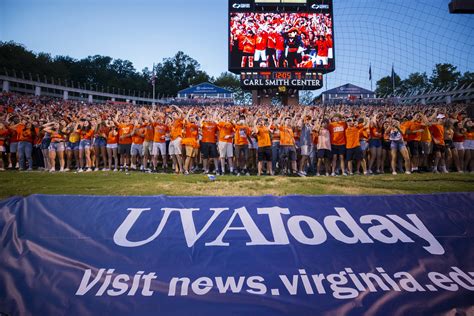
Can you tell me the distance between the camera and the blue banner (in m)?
2.20

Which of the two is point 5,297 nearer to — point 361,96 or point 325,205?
point 325,205

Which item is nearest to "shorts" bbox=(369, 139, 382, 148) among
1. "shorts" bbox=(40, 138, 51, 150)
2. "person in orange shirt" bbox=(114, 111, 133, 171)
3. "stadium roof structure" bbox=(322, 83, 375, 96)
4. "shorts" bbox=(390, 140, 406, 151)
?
"shorts" bbox=(390, 140, 406, 151)

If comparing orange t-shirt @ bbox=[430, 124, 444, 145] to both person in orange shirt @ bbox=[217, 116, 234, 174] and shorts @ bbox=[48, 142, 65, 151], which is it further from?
shorts @ bbox=[48, 142, 65, 151]

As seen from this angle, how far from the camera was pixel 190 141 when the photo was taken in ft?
30.1

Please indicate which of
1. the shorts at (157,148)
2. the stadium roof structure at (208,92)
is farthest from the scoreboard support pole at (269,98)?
the shorts at (157,148)

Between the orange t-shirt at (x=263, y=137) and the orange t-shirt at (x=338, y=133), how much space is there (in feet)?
7.43

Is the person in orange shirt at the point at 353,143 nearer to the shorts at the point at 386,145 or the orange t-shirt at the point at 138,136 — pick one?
the shorts at the point at 386,145

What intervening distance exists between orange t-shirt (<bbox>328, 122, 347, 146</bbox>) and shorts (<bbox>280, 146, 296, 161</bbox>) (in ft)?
4.66

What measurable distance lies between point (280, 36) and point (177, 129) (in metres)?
25.5

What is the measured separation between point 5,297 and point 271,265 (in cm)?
236

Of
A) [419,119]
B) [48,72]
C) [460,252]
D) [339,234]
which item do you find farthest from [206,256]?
[48,72]

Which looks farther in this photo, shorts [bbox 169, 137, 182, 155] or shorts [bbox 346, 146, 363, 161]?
shorts [bbox 169, 137, 182, 155]

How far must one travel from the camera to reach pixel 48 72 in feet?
218

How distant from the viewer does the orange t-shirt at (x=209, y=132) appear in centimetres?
938
